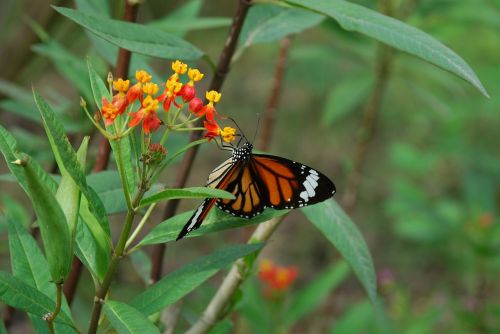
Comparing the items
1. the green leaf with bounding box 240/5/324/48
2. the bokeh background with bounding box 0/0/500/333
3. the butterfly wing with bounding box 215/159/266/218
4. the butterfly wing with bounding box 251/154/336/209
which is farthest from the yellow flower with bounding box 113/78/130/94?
the green leaf with bounding box 240/5/324/48

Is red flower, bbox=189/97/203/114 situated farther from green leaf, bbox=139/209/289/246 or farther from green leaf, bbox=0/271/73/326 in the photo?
green leaf, bbox=0/271/73/326

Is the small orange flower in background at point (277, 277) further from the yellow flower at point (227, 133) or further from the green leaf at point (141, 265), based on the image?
the yellow flower at point (227, 133)

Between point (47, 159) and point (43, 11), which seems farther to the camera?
point (43, 11)

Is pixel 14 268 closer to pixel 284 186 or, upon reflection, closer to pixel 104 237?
pixel 104 237

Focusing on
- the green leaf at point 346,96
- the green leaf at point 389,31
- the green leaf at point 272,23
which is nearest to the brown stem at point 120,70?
the green leaf at point 272,23

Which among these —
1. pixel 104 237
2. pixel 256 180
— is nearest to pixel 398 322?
pixel 256 180

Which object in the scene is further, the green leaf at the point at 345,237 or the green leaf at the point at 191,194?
the green leaf at the point at 345,237
